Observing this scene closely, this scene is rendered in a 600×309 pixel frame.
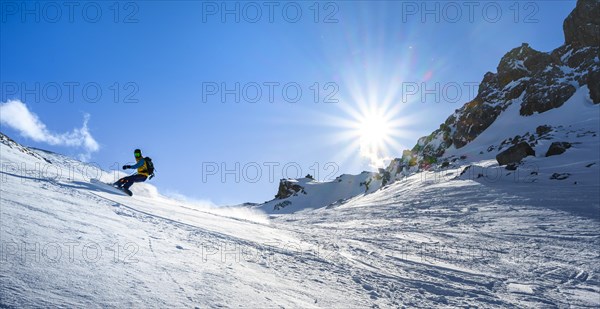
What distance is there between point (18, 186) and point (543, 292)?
10.3m

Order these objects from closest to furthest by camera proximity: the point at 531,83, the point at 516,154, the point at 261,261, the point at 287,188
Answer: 1. the point at 261,261
2. the point at 516,154
3. the point at 531,83
4. the point at 287,188

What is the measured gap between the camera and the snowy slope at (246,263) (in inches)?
128

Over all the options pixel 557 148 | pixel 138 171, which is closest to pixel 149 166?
pixel 138 171

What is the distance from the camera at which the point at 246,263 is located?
17.0 ft

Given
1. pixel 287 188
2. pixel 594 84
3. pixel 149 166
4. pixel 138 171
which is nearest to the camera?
pixel 138 171

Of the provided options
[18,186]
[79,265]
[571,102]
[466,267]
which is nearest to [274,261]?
[79,265]

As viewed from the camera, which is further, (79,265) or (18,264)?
(79,265)

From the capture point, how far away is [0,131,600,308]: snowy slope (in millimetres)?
3255

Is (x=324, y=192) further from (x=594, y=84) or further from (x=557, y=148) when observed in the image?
(x=557, y=148)

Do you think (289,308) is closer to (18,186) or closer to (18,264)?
(18,264)

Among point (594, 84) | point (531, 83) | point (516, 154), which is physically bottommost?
point (516, 154)

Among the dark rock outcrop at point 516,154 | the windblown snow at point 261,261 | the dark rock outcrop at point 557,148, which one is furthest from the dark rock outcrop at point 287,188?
the windblown snow at point 261,261

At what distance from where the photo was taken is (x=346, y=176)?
91.0 m

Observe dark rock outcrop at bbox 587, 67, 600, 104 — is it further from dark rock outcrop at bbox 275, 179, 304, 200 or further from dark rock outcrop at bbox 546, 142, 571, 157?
dark rock outcrop at bbox 275, 179, 304, 200
